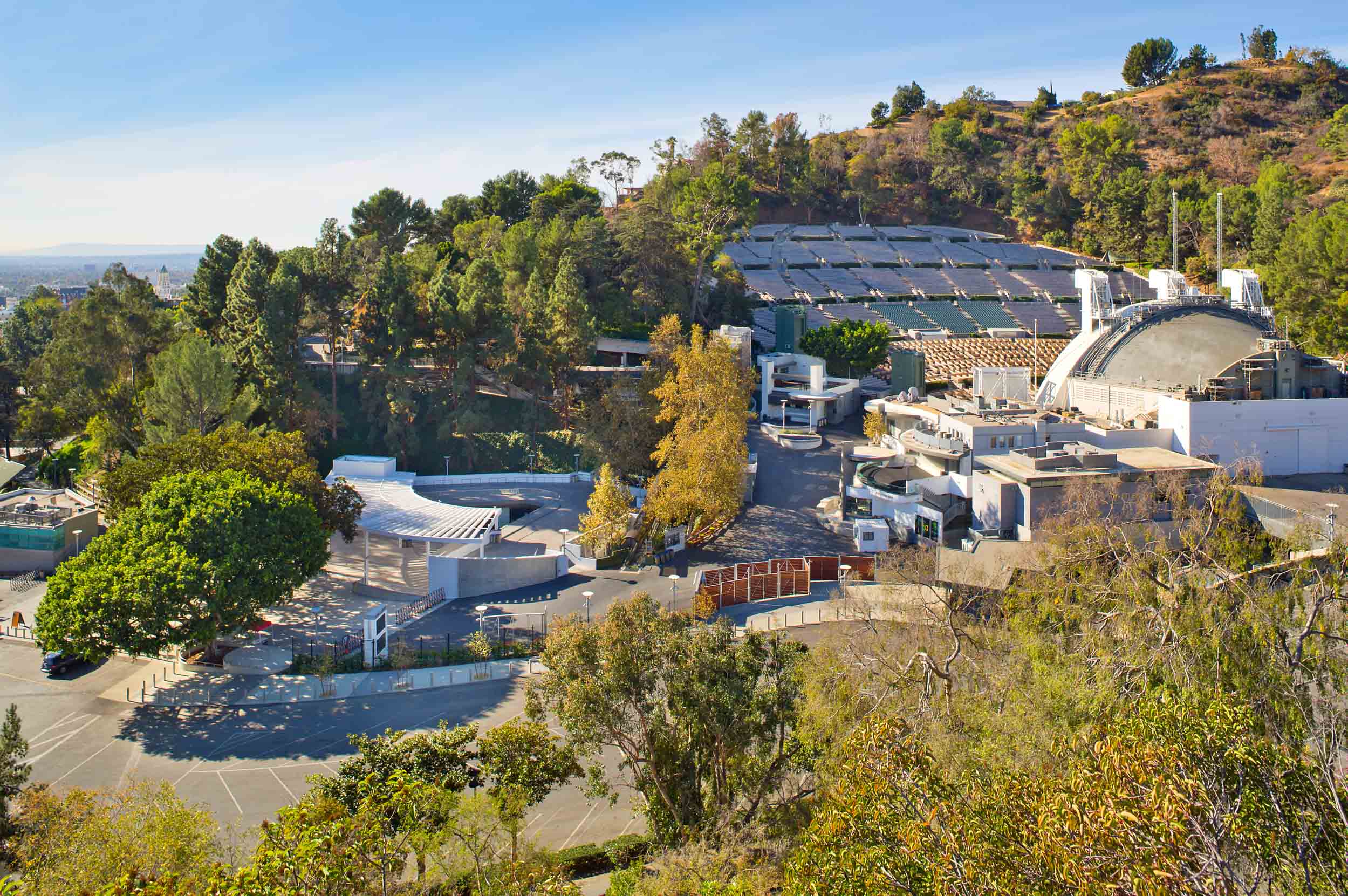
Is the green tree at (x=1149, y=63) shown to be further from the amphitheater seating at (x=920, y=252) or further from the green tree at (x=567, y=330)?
the green tree at (x=567, y=330)

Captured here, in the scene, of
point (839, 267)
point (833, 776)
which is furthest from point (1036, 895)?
point (839, 267)

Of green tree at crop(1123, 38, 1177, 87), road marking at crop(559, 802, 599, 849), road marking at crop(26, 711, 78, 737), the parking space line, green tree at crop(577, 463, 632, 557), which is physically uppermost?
green tree at crop(1123, 38, 1177, 87)

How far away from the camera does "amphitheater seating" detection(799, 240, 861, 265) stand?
78.8 m

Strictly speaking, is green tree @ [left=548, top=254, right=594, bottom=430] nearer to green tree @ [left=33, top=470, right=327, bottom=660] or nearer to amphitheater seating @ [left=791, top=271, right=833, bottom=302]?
green tree @ [left=33, top=470, right=327, bottom=660]

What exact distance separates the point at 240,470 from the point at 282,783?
13.2 metres

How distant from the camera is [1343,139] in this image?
91438 millimetres

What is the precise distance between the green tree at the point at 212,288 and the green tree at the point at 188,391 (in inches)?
280

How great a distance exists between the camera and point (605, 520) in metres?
33.4

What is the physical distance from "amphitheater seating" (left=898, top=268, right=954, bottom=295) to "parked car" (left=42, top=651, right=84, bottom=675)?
60.0 m

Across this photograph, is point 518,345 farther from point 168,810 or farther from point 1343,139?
point 1343,139

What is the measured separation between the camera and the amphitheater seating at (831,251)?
7881cm

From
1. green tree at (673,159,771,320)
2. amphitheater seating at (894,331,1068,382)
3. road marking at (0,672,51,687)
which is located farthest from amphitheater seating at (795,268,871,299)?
road marking at (0,672,51,687)

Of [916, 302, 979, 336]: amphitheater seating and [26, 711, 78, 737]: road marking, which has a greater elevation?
[916, 302, 979, 336]: amphitheater seating

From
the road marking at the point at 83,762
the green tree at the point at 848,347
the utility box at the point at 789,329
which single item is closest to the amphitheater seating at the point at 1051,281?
the utility box at the point at 789,329
